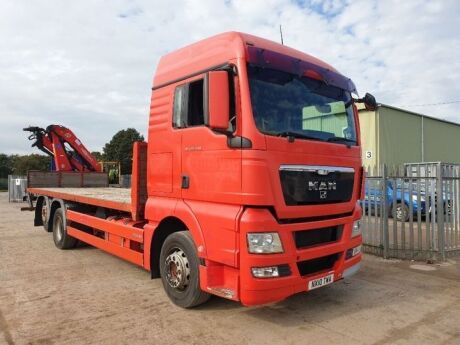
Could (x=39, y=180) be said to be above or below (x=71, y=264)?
above

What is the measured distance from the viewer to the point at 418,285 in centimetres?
608

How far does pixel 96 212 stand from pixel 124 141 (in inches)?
2095

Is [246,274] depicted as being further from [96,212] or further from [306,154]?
[96,212]

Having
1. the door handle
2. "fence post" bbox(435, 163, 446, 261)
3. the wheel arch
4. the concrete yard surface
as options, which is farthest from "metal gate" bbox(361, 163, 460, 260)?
the door handle

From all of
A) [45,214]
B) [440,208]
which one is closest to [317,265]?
[440,208]

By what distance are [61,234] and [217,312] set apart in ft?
17.1

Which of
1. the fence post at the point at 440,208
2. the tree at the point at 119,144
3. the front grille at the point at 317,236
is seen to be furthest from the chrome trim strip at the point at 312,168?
the tree at the point at 119,144

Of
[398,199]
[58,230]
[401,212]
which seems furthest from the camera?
A: [58,230]

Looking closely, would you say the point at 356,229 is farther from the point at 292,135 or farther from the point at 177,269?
the point at 177,269

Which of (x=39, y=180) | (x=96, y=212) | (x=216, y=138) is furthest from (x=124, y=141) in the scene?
(x=216, y=138)

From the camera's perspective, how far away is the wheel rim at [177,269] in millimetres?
4771

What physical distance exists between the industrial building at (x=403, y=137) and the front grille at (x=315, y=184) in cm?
1376

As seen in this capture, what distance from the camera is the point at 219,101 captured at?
4012mm

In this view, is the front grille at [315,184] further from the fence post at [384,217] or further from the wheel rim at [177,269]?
the fence post at [384,217]
